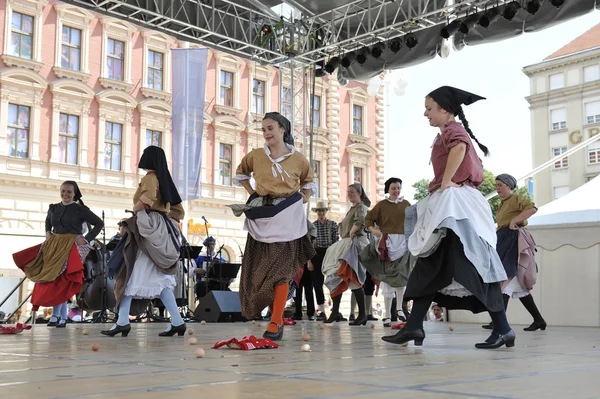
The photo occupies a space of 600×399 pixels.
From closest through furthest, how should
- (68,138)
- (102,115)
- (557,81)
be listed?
(68,138)
(102,115)
(557,81)

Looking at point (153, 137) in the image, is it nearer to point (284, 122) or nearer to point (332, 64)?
point (332, 64)

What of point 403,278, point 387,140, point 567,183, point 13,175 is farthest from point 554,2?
point 567,183

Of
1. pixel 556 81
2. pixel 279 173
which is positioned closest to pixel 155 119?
pixel 279 173

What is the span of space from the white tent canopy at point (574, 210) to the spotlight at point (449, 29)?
315cm

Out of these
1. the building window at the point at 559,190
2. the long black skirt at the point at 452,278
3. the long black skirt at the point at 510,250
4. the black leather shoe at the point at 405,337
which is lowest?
the black leather shoe at the point at 405,337

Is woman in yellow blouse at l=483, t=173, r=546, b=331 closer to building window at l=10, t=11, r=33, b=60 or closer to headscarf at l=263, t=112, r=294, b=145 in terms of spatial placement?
headscarf at l=263, t=112, r=294, b=145

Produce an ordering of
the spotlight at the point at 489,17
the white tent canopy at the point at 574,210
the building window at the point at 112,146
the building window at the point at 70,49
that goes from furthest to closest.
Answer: the building window at the point at 112,146 → the building window at the point at 70,49 → the spotlight at the point at 489,17 → the white tent canopy at the point at 574,210

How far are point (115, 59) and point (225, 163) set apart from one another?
598 centimetres

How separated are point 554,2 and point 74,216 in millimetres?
7224

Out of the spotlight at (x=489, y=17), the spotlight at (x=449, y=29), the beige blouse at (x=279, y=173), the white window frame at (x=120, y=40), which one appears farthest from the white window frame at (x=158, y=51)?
the beige blouse at (x=279, y=173)

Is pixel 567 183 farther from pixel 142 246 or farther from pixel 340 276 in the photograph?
pixel 142 246

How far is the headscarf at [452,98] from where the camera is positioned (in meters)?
5.22

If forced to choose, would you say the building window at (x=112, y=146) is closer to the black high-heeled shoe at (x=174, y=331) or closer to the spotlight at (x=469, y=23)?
the spotlight at (x=469, y=23)

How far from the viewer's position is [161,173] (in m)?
6.57
